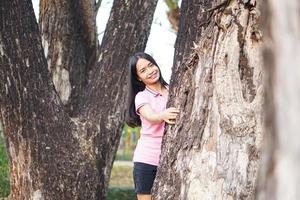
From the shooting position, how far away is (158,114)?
4363 millimetres

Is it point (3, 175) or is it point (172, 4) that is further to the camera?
point (172, 4)

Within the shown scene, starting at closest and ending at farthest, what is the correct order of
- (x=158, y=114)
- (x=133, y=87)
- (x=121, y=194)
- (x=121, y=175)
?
(x=158, y=114) < (x=133, y=87) < (x=121, y=194) < (x=121, y=175)

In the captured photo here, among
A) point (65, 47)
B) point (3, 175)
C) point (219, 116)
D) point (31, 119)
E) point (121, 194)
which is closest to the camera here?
point (219, 116)

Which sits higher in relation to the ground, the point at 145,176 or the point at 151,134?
the point at 151,134

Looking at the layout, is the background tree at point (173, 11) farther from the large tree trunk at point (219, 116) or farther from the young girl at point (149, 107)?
the large tree trunk at point (219, 116)

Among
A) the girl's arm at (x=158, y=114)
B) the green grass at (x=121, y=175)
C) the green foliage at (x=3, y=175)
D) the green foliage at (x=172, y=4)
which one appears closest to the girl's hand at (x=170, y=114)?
the girl's arm at (x=158, y=114)

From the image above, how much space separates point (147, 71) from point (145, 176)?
25.1 inches

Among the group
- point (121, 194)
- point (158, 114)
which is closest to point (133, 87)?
point (158, 114)

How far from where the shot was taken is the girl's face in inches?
182

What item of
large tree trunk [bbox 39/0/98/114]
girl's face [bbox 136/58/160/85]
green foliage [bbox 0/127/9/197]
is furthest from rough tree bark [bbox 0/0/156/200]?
green foliage [bbox 0/127/9/197]

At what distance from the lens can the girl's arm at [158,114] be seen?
4203 millimetres

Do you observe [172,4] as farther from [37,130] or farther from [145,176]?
[145,176]

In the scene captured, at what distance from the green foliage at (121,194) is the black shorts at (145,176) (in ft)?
19.4

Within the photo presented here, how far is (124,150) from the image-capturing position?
26188mm
